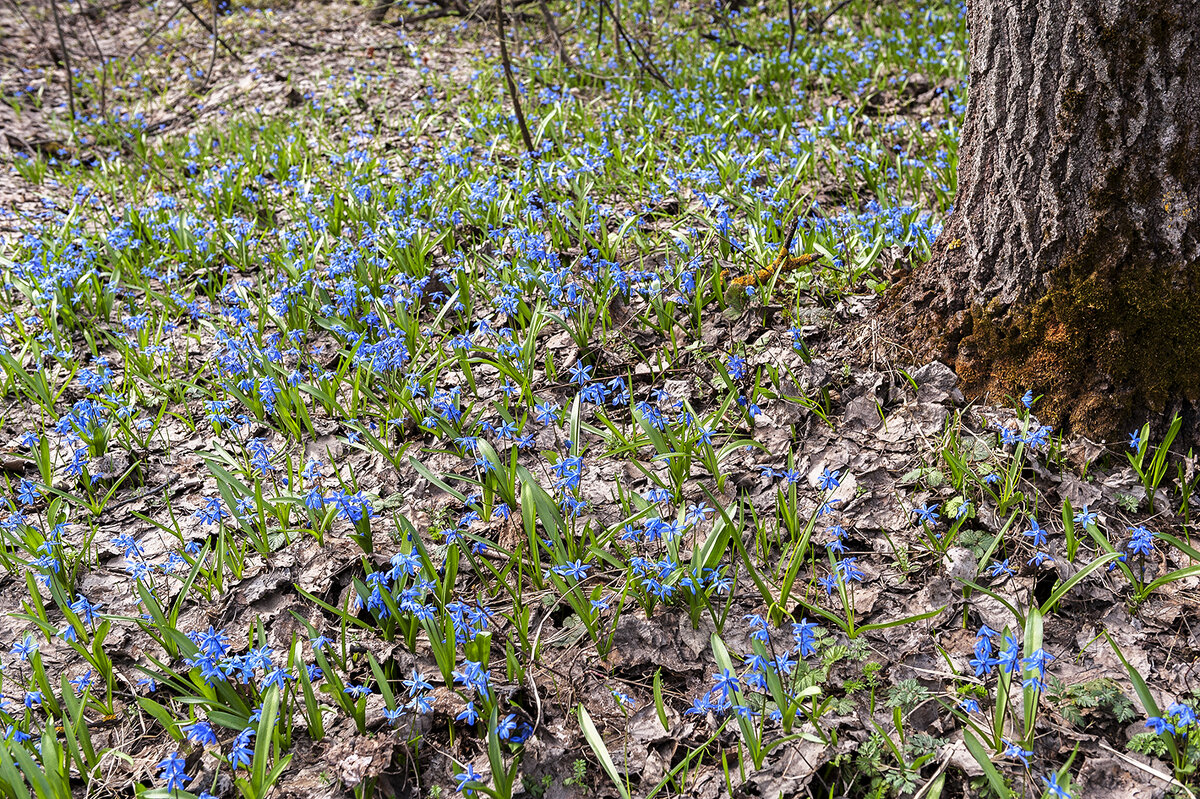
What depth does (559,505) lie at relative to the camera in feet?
8.76

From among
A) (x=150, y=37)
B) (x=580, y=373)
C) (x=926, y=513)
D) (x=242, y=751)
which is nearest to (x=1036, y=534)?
(x=926, y=513)

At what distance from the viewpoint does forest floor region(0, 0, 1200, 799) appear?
2.03 meters

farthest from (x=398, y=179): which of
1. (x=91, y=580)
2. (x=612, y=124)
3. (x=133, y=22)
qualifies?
(x=133, y=22)

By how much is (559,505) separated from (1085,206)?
198 centimetres

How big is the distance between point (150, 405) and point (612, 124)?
3.56m

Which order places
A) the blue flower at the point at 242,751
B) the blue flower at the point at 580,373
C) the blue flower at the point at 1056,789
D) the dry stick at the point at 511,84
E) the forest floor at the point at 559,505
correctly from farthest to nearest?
1. the dry stick at the point at 511,84
2. the blue flower at the point at 580,373
3. the forest floor at the point at 559,505
4. the blue flower at the point at 242,751
5. the blue flower at the point at 1056,789

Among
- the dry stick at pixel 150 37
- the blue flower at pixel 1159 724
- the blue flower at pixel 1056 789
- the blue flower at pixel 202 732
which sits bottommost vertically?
the blue flower at pixel 202 732

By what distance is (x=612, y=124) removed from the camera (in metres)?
5.60

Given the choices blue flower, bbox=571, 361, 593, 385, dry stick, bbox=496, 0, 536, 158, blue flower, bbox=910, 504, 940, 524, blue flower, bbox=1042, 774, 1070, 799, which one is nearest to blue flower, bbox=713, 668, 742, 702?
blue flower, bbox=1042, 774, 1070, 799

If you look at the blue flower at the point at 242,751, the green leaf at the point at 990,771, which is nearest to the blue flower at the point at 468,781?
the blue flower at the point at 242,751

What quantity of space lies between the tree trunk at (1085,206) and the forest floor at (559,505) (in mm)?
186

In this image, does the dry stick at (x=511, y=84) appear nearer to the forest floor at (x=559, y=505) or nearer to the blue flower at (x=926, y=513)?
the forest floor at (x=559, y=505)

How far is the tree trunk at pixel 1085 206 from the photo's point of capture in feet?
7.87

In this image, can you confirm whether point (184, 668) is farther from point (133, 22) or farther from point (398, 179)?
point (133, 22)
